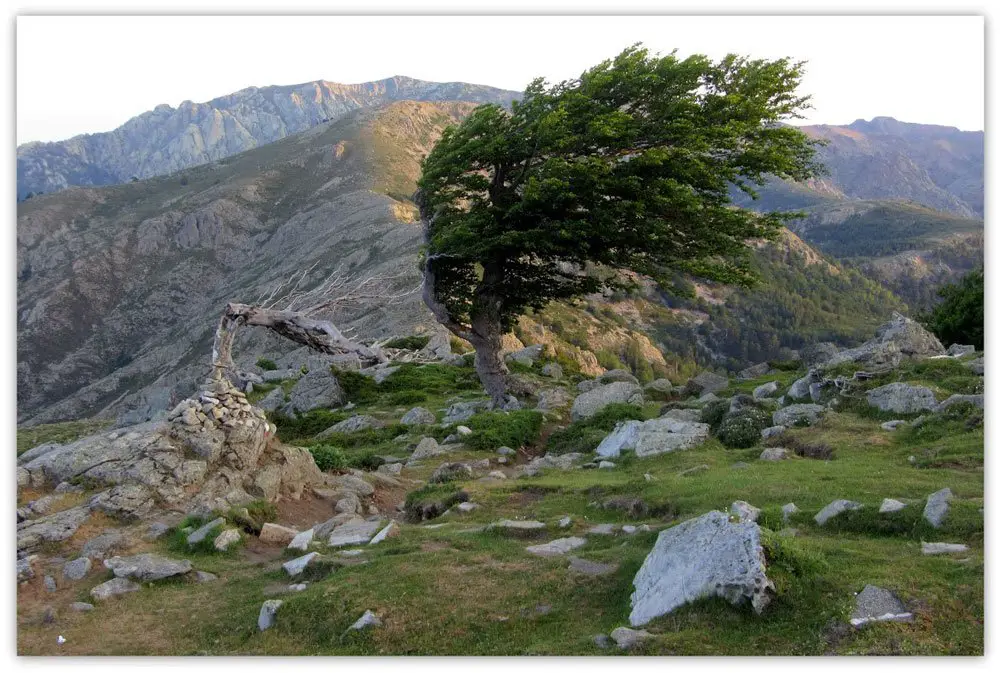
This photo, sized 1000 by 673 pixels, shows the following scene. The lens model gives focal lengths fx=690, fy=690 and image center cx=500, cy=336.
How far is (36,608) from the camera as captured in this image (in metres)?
10.7

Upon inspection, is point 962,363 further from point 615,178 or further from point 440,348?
point 440,348

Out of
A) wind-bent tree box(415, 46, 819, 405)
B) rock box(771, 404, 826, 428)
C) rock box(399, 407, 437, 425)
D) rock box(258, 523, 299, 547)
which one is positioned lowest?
rock box(399, 407, 437, 425)

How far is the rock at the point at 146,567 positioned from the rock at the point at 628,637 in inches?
307

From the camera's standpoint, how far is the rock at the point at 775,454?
16.2m

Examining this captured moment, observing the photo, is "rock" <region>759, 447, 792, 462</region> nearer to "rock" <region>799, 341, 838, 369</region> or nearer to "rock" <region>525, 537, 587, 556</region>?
"rock" <region>525, 537, 587, 556</region>

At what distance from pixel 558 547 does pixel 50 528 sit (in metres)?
9.65

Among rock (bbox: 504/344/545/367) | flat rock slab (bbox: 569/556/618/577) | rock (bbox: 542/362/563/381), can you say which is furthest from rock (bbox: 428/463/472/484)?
rock (bbox: 504/344/545/367)

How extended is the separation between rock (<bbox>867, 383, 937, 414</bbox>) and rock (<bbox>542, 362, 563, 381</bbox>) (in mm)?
19861

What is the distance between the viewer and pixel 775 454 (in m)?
16.4

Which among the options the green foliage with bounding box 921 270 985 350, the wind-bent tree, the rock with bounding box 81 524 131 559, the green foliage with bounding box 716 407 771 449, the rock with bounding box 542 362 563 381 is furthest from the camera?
the rock with bounding box 542 362 563 381

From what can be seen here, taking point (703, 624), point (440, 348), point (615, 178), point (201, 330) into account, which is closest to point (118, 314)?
point (201, 330)

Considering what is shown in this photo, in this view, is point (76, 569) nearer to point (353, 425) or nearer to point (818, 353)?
point (353, 425)

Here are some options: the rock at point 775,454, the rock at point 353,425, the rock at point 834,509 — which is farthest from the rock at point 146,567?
the rock at point 353,425

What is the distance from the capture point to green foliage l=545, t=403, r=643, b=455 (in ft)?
71.7
